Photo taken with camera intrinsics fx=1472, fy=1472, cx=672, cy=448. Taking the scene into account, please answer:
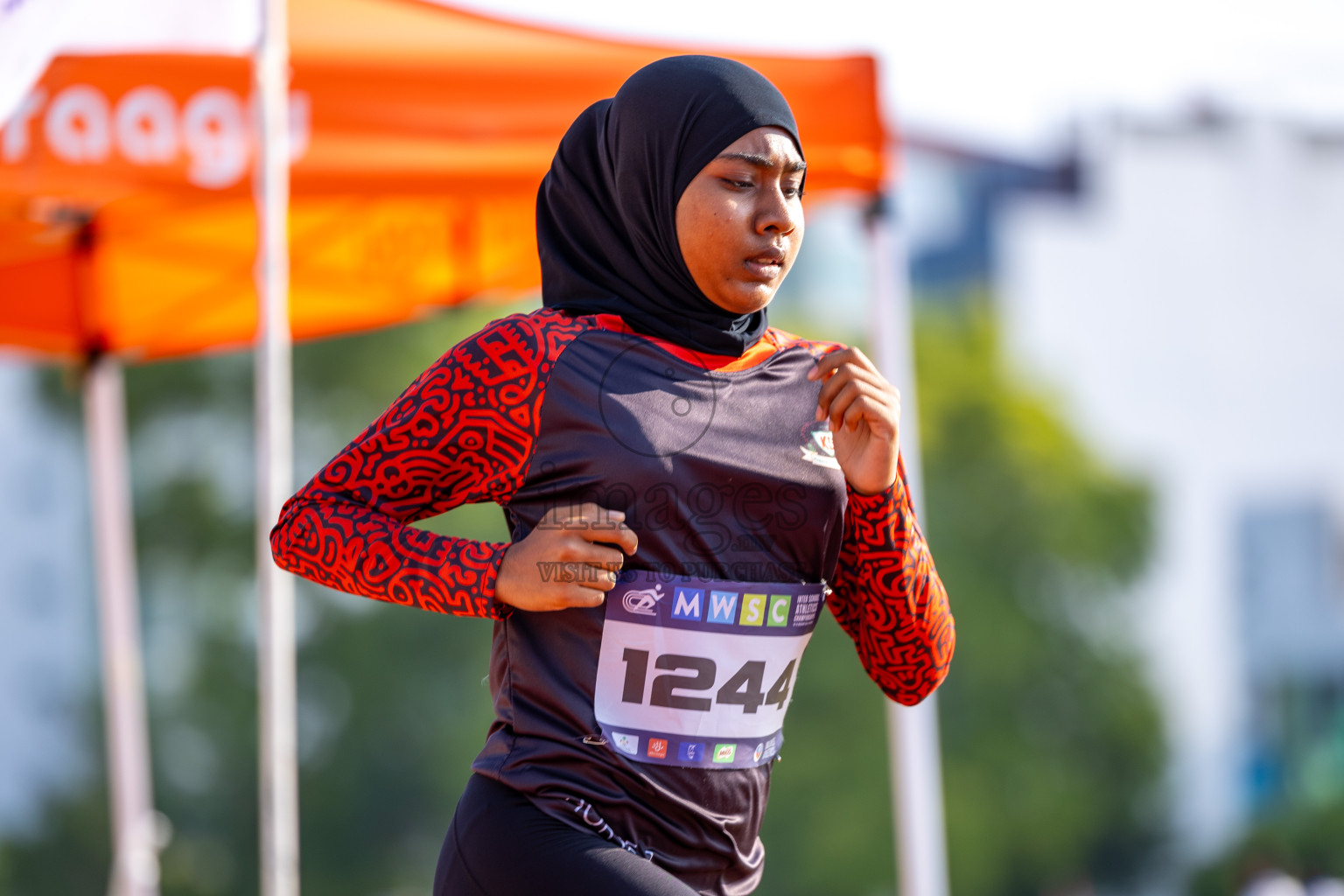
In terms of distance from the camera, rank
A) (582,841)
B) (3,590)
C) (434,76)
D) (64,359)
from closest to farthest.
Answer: (582,841) < (434,76) < (64,359) < (3,590)

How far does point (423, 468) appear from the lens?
1620 mm

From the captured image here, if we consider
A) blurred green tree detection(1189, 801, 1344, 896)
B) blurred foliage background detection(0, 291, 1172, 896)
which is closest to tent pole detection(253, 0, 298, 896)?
blurred foliage background detection(0, 291, 1172, 896)

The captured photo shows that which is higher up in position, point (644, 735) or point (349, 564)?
point (349, 564)

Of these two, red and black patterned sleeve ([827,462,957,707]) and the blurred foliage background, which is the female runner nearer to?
red and black patterned sleeve ([827,462,957,707])

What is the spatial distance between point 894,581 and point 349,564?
64 cm

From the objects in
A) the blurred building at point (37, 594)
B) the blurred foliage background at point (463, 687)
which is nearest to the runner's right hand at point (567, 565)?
the blurred foliage background at point (463, 687)

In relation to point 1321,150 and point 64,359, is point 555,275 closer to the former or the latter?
point 64,359

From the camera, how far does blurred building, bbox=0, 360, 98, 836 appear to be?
3103cm

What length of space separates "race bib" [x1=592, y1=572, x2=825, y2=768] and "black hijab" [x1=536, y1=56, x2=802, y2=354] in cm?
30

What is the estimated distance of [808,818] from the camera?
66.4 feet

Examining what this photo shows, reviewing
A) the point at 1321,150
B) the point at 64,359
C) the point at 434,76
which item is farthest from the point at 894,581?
the point at 1321,150

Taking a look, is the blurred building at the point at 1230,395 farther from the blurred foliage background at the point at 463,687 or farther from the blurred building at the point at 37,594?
the blurred building at the point at 37,594

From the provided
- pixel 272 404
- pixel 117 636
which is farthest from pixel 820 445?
pixel 117 636

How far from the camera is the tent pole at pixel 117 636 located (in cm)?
515
